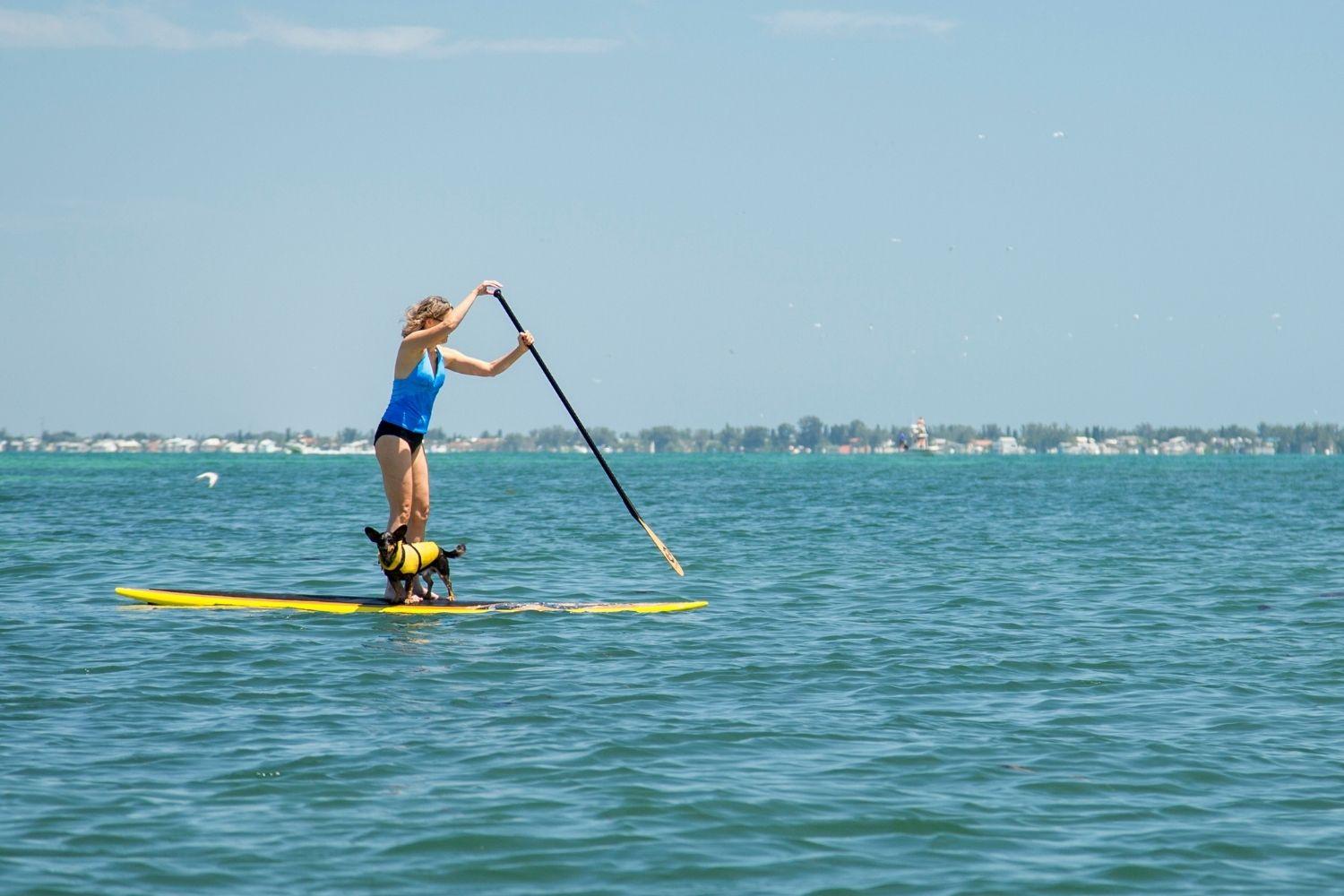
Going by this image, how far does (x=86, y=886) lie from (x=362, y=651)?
555 cm

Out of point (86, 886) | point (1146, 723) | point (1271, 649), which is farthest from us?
point (1271, 649)

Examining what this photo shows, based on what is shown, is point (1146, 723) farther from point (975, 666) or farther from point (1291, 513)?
point (1291, 513)

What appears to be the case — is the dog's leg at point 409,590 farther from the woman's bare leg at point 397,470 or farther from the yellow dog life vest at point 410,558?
the woman's bare leg at point 397,470

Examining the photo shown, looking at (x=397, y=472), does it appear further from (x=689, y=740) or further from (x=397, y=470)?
(x=689, y=740)

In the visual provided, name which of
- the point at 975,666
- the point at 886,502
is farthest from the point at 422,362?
the point at 886,502

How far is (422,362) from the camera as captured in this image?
12.8m

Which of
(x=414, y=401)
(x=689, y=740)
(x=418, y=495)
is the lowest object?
(x=689, y=740)

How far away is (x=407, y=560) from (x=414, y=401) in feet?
4.45

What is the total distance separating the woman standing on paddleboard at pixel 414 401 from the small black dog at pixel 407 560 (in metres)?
0.16

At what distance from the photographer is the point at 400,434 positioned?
12.8 metres

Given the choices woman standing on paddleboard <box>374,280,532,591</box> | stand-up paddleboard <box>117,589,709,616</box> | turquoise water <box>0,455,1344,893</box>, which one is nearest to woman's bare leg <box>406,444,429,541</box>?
woman standing on paddleboard <box>374,280,532,591</box>

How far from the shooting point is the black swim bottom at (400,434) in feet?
42.1

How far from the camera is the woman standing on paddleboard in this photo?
41.7 feet

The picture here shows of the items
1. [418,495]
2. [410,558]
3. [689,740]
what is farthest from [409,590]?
[689,740]
